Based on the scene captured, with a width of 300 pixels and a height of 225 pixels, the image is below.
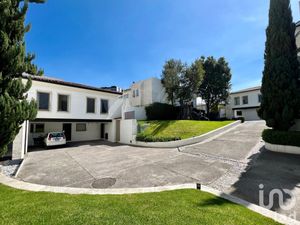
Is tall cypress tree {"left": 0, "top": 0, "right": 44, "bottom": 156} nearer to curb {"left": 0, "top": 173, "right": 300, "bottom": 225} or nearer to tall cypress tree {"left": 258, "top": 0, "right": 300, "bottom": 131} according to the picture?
curb {"left": 0, "top": 173, "right": 300, "bottom": 225}

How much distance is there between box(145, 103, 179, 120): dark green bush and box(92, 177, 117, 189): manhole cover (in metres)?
17.8

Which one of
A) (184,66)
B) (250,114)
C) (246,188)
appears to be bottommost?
(246,188)

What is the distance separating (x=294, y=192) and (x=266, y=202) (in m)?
1.39

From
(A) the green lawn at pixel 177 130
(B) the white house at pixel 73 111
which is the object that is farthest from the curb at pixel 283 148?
(B) the white house at pixel 73 111

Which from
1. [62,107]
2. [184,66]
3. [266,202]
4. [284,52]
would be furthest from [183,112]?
[266,202]

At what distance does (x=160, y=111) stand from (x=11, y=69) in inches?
753

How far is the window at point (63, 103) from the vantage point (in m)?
15.9

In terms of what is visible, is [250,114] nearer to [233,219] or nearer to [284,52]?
[284,52]

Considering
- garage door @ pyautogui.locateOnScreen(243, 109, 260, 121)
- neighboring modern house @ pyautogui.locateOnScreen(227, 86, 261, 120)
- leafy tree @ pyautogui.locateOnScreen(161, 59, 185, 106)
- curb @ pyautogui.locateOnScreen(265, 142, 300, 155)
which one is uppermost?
leafy tree @ pyautogui.locateOnScreen(161, 59, 185, 106)

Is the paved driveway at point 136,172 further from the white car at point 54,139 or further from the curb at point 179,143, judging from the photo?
the white car at point 54,139

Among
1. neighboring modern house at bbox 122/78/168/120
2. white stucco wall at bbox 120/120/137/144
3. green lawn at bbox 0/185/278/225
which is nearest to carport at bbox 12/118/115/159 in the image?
white stucco wall at bbox 120/120/137/144

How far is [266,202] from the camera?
4559 millimetres

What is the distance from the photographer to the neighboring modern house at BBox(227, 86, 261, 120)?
3057 centimetres

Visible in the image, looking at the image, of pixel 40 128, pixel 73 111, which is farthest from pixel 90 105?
pixel 40 128
